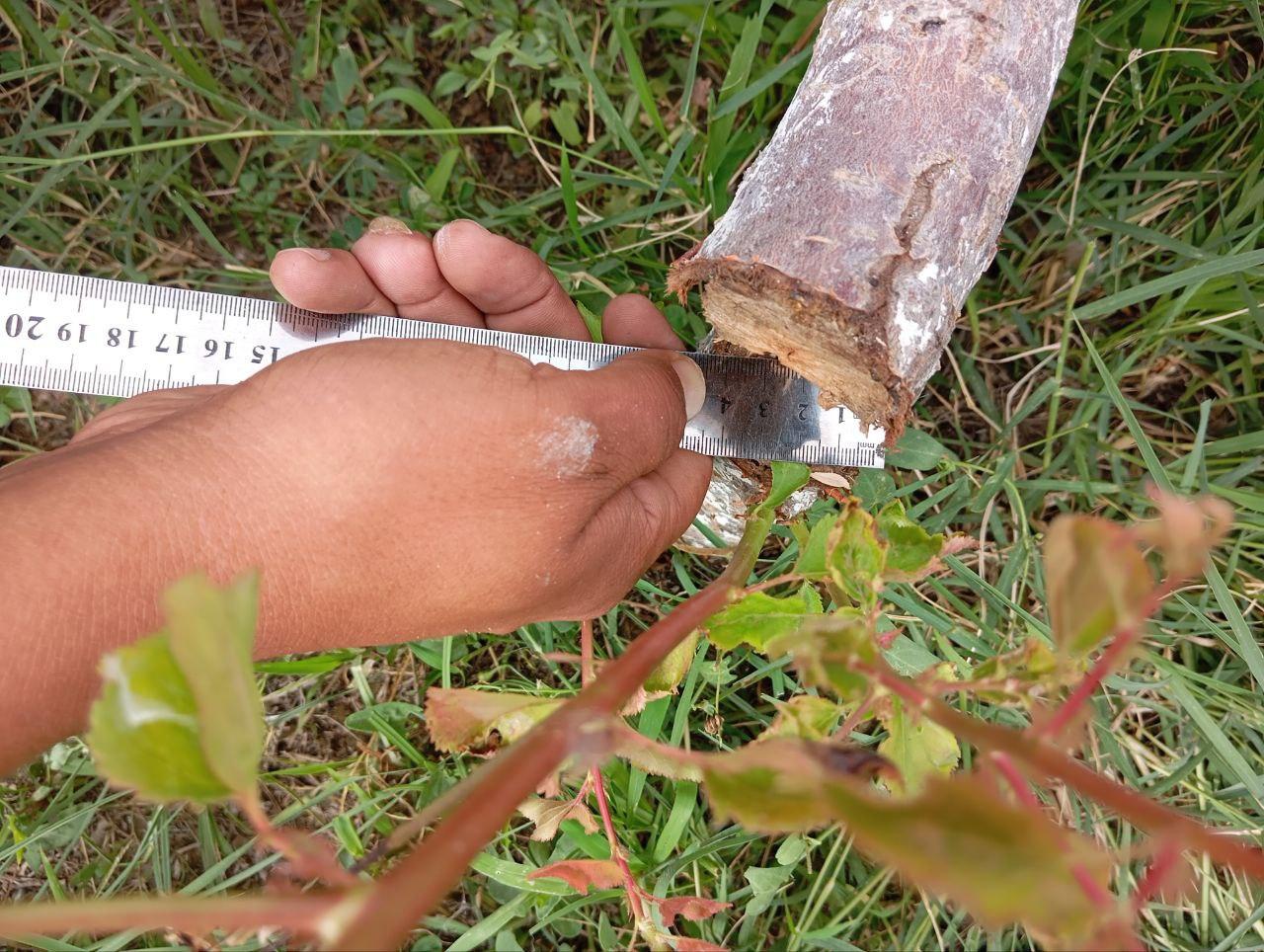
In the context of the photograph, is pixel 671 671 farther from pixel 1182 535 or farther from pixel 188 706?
pixel 1182 535

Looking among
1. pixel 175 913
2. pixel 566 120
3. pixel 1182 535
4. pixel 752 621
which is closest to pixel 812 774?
pixel 1182 535

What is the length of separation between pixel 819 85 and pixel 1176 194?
4.59 ft

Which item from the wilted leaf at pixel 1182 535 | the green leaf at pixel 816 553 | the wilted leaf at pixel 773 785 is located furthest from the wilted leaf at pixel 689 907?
the wilted leaf at pixel 1182 535

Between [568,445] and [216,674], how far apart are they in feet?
3.14

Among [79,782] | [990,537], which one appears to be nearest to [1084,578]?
[990,537]

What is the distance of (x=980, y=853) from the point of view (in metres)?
0.53

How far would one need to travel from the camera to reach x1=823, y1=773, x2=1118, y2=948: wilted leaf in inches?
20.1

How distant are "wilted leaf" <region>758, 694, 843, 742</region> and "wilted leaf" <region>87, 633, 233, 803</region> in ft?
2.18

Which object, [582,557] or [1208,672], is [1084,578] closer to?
[582,557]

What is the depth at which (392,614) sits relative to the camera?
5.42ft

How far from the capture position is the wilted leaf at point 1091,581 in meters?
0.61

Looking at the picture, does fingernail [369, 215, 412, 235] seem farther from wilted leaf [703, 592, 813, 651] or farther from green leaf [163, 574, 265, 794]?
green leaf [163, 574, 265, 794]

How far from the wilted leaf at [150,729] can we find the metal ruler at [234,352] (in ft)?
4.79

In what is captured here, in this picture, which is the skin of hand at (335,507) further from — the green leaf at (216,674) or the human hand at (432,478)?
the green leaf at (216,674)
